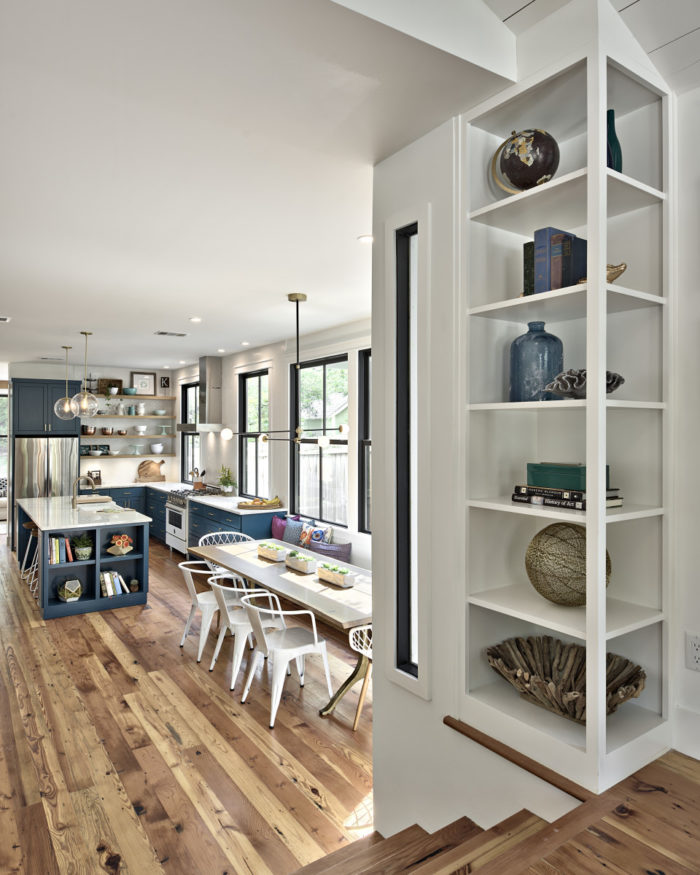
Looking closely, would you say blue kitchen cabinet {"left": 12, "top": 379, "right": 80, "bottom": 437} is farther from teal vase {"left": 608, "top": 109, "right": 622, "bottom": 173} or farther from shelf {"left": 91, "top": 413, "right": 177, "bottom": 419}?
teal vase {"left": 608, "top": 109, "right": 622, "bottom": 173}

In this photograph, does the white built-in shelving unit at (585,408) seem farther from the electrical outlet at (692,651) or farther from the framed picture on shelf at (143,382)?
the framed picture on shelf at (143,382)

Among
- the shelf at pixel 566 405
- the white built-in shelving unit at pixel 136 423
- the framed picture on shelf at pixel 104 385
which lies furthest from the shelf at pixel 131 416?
the shelf at pixel 566 405

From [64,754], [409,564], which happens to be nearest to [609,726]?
[409,564]

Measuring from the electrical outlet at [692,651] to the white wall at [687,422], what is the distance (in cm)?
1

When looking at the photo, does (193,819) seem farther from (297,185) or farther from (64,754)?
(297,185)

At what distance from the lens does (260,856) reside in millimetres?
2373

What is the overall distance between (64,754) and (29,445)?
618 centimetres

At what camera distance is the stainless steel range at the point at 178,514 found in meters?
7.87

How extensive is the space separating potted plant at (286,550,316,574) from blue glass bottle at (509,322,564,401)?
2917 mm

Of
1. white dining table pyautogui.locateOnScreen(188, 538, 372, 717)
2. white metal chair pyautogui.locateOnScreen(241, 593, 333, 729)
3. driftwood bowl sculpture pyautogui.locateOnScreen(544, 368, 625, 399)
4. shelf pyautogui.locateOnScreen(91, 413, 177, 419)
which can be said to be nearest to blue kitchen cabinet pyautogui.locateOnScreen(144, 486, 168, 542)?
shelf pyautogui.locateOnScreen(91, 413, 177, 419)

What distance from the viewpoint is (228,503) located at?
23.3 ft

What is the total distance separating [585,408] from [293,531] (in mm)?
4708

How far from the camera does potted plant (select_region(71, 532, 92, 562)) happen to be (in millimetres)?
5480

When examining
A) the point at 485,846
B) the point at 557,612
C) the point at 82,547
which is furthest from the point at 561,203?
the point at 82,547
